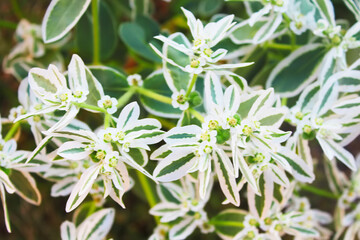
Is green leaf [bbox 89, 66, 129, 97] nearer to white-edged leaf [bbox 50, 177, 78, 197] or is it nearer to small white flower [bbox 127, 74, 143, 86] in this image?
small white flower [bbox 127, 74, 143, 86]

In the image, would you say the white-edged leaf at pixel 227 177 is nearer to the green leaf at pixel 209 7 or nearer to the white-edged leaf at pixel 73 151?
the white-edged leaf at pixel 73 151

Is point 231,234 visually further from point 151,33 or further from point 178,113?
point 151,33

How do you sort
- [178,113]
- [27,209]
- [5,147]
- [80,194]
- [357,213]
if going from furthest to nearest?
[27,209], [357,213], [178,113], [5,147], [80,194]

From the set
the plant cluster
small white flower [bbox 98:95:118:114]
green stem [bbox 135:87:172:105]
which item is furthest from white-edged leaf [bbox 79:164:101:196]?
green stem [bbox 135:87:172:105]

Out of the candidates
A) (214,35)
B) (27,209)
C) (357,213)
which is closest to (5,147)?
(214,35)

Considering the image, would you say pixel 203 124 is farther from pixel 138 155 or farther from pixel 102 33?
pixel 102 33

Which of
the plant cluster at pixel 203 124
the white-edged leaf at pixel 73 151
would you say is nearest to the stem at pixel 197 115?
the plant cluster at pixel 203 124
